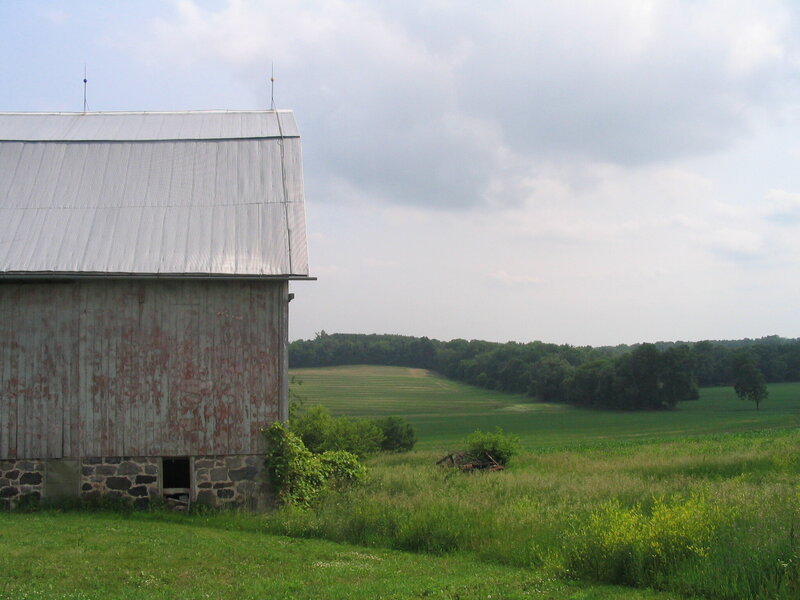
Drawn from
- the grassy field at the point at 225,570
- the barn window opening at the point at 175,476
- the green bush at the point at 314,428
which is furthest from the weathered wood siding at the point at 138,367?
the green bush at the point at 314,428

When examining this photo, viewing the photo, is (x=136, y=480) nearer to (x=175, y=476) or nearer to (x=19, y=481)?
(x=175, y=476)

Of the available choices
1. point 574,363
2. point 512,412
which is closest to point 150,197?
point 512,412

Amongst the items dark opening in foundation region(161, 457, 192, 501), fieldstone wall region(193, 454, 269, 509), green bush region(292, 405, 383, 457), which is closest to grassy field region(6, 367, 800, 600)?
fieldstone wall region(193, 454, 269, 509)

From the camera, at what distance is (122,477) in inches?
604

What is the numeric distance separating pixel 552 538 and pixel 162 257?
9912 millimetres

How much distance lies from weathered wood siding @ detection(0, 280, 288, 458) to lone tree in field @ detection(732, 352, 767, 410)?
67.0 metres

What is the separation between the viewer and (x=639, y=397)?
73750 millimetres

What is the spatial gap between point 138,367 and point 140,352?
319mm

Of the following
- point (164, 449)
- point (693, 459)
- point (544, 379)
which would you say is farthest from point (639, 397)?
point (164, 449)

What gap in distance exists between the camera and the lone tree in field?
7225 cm

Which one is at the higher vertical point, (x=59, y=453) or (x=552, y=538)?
(x=59, y=453)

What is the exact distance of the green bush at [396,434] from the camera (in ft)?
153

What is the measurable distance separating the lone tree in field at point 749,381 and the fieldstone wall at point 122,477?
224 feet

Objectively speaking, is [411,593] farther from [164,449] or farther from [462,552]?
[164,449]
